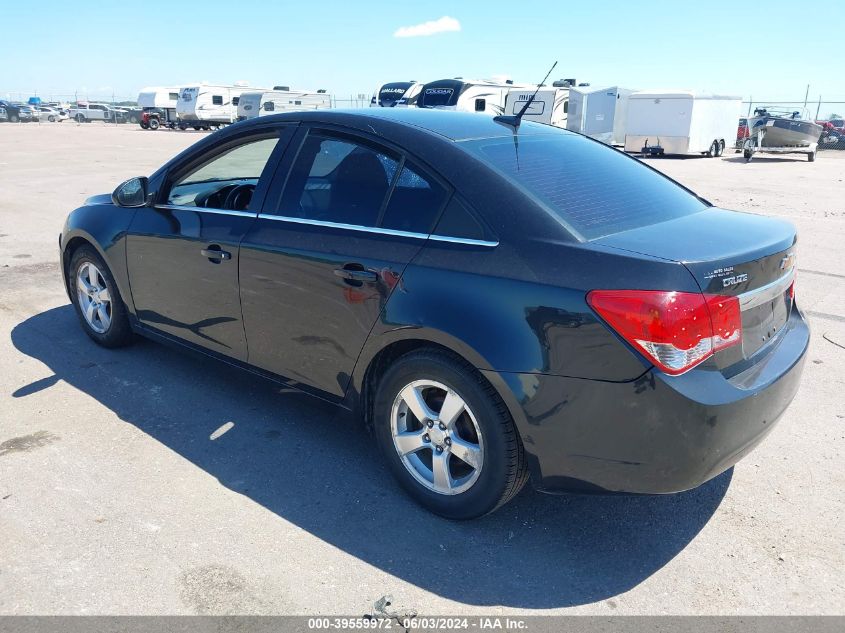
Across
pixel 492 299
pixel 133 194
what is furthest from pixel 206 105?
pixel 492 299

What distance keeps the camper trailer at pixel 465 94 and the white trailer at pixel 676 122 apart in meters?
5.42

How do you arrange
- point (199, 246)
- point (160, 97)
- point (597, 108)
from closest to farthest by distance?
point (199, 246)
point (597, 108)
point (160, 97)

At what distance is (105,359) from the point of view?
475cm

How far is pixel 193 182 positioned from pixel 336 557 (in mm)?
2751

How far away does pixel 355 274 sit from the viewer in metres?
3.07

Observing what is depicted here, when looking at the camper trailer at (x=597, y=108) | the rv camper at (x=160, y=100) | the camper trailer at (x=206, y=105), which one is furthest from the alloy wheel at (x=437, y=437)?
the rv camper at (x=160, y=100)

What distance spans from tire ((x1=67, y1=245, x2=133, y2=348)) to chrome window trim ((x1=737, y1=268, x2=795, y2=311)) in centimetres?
376

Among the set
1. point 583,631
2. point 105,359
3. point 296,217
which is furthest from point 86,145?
point 583,631

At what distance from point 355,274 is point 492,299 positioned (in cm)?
71

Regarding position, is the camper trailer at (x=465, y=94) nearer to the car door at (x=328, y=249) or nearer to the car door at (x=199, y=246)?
the car door at (x=199, y=246)

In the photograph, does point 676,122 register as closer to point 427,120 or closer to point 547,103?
point 547,103

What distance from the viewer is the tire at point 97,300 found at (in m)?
4.65

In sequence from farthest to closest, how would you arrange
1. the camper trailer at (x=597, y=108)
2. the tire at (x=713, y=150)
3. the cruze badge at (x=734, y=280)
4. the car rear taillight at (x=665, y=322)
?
1. the tire at (x=713, y=150)
2. the camper trailer at (x=597, y=108)
3. the cruze badge at (x=734, y=280)
4. the car rear taillight at (x=665, y=322)

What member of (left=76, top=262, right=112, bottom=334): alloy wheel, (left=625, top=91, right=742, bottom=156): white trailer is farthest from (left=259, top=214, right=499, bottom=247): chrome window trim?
(left=625, top=91, right=742, bottom=156): white trailer
